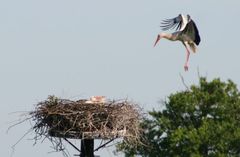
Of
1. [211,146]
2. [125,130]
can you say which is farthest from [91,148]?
[211,146]

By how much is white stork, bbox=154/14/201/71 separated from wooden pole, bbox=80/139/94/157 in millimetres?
5042

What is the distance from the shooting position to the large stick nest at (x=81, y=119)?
87.2 feet

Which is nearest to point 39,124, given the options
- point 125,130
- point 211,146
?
point 125,130

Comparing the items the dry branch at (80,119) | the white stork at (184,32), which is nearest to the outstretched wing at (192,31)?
the white stork at (184,32)

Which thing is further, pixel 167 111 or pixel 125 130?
pixel 167 111

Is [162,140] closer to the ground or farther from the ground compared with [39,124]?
farther from the ground

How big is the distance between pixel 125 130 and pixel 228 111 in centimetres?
1103

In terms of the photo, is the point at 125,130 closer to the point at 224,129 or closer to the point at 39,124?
the point at 39,124

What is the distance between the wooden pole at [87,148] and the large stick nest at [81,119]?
455 millimetres

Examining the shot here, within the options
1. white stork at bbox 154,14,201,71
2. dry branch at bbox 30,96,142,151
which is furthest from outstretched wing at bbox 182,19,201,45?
dry branch at bbox 30,96,142,151

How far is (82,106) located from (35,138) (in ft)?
4.29

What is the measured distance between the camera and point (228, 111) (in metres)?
38.0

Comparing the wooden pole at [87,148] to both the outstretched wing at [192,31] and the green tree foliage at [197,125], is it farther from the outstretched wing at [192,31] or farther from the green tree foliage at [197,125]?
the green tree foliage at [197,125]

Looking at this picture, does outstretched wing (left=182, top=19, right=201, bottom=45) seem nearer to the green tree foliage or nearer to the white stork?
the white stork
